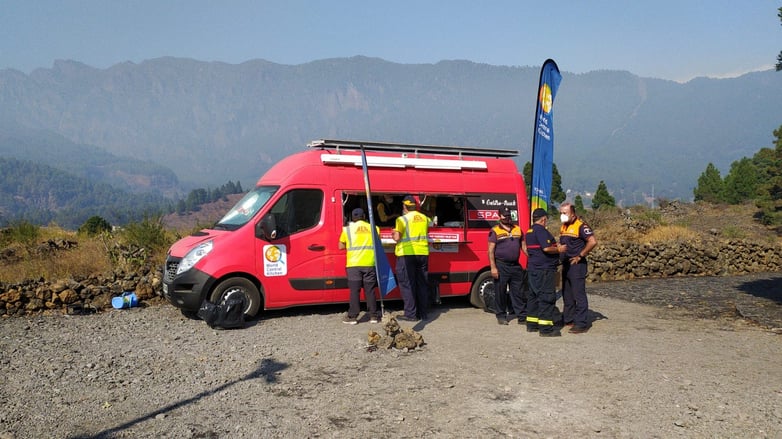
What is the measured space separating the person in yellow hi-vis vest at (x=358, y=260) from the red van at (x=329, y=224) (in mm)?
336

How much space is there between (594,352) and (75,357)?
573 centimetres

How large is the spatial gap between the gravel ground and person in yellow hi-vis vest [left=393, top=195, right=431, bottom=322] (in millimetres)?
551

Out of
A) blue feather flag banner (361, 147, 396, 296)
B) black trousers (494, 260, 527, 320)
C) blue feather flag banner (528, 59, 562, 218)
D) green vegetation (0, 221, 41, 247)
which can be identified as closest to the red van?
blue feather flag banner (528, 59, 562, 218)

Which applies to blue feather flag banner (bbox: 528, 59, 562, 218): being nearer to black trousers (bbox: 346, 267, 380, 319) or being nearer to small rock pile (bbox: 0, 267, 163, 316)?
black trousers (bbox: 346, 267, 380, 319)

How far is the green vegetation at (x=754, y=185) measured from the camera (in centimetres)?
2775

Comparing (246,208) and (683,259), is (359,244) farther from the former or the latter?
(683,259)

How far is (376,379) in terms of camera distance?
5969 millimetres

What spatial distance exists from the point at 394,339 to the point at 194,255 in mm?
3071

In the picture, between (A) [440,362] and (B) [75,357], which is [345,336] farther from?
(B) [75,357]

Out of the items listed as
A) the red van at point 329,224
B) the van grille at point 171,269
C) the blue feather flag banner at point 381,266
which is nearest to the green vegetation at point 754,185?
the red van at point 329,224

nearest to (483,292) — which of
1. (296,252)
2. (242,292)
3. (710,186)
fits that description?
(296,252)

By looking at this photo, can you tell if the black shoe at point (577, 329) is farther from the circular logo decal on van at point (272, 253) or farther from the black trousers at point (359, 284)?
the circular logo decal on van at point (272, 253)

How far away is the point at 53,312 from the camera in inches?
366

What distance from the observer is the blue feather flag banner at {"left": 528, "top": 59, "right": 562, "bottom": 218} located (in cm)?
1071
